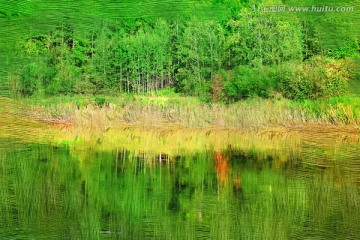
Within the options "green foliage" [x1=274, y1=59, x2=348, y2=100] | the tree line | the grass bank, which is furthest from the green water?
the tree line

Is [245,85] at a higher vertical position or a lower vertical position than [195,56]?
lower

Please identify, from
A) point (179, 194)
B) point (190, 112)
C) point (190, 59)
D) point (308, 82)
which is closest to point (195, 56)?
point (190, 59)

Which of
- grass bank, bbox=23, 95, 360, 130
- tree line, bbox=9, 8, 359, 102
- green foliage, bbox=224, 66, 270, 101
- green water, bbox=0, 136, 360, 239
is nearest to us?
green water, bbox=0, 136, 360, 239

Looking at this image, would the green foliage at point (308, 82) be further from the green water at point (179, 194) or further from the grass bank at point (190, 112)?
the green water at point (179, 194)

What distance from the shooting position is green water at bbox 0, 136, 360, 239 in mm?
8961

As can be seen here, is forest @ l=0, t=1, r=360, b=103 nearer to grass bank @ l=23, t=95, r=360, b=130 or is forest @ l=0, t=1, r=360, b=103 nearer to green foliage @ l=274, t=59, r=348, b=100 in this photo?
green foliage @ l=274, t=59, r=348, b=100

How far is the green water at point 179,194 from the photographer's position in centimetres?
896

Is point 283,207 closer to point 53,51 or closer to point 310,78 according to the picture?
point 310,78

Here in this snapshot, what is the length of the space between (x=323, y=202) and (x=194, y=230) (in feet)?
7.23

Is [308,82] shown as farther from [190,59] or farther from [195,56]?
[190,59]

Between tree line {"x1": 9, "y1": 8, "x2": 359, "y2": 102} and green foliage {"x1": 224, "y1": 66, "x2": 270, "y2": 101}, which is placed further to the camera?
tree line {"x1": 9, "y1": 8, "x2": 359, "y2": 102}

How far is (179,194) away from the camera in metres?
10.3

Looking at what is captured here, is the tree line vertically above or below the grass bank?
above

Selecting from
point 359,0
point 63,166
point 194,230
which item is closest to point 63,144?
point 63,166
